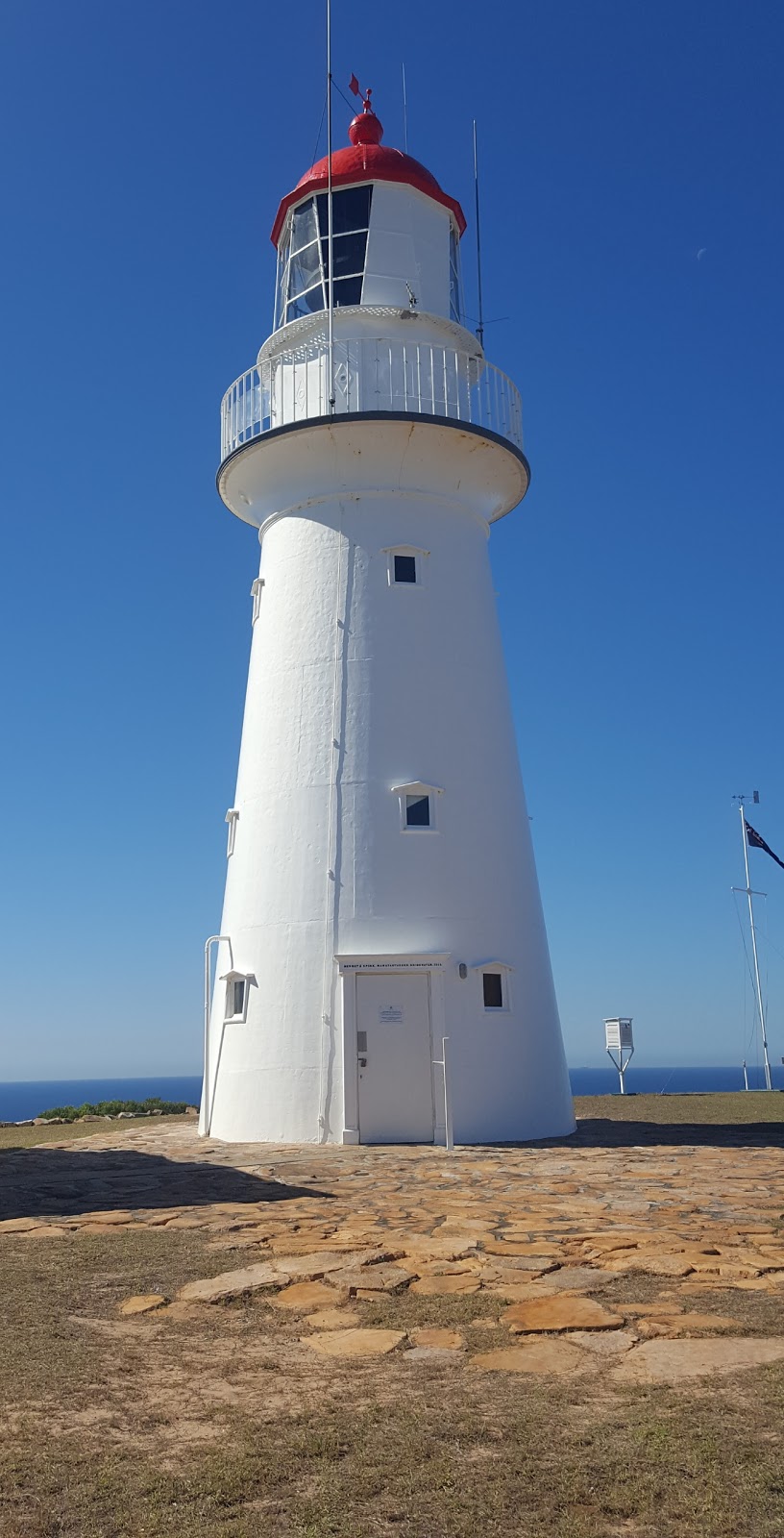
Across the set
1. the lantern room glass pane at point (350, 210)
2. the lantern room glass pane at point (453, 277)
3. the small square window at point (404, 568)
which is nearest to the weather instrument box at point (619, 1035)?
the small square window at point (404, 568)

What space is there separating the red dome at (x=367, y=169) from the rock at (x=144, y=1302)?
15.8 metres

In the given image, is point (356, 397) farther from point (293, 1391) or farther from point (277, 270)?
point (293, 1391)

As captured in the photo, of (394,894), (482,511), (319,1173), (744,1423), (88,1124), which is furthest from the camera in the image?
(88,1124)

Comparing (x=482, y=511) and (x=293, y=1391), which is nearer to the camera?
(x=293, y=1391)

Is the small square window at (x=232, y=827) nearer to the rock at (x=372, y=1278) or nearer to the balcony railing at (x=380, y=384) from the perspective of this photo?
the balcony railing at (x=380, y=384)

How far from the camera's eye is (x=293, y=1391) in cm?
450

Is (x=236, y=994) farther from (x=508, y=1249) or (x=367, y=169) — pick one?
(x=367, y=169)

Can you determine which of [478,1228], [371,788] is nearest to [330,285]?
[371,788]

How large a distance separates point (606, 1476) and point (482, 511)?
15.3 m

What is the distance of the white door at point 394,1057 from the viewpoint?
558 inches

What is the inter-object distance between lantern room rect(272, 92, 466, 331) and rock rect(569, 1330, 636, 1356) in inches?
572

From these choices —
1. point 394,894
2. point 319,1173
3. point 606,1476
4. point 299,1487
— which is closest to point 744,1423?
point 606,1476

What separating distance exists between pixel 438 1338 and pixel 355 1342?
0.37 metres

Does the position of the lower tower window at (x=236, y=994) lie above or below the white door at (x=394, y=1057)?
above
